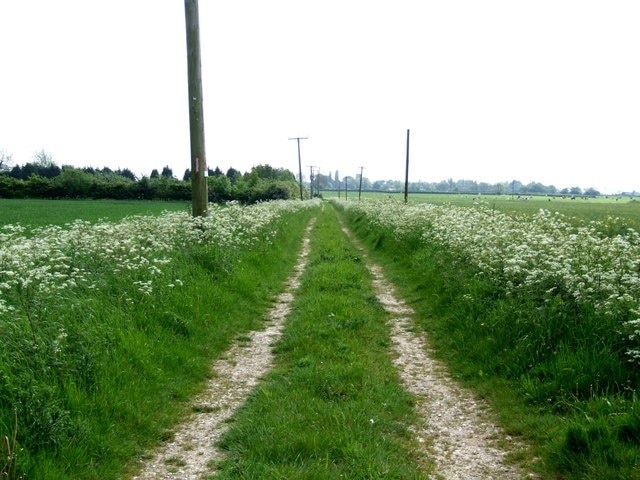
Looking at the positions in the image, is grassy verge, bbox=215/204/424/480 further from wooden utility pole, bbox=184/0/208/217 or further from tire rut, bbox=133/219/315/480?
wooden utility pole, bbox=184/0/208/217

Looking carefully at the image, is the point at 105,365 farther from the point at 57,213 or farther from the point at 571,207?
the point at 571,207

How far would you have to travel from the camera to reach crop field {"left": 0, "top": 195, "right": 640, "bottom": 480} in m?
4.43

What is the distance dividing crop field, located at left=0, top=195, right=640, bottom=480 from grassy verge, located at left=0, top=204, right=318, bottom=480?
2 cm

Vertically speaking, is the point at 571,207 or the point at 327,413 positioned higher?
the point at 571,207

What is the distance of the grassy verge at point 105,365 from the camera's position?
438 cm

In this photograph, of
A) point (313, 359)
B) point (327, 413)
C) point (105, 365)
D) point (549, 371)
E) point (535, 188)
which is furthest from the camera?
point (535, 188)

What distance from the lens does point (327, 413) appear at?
5258 mm

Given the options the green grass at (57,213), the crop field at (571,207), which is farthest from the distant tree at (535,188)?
the green grass at (57,213)

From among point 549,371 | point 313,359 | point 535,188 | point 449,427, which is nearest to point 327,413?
point 449,427

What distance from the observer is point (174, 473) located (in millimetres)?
4480

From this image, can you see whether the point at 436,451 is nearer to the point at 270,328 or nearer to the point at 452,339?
the point at 452,339

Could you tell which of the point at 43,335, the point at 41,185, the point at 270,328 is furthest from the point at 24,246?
the point at 41,185

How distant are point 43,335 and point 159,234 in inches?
269

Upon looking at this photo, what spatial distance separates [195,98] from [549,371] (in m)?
10.4
